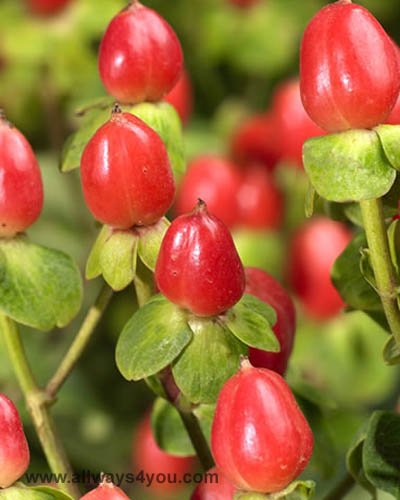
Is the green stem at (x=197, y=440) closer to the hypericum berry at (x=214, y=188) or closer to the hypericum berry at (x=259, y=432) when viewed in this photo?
the hypericum berry at (x=259, y=432)

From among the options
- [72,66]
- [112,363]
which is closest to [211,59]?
[72,66]

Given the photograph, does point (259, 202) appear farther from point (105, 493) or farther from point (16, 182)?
point (105, 493)

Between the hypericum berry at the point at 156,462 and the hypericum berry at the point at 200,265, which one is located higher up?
the hypericum berry at the point at 200,265

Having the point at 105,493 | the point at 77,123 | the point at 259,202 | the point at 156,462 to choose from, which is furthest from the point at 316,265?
the point at 105,493

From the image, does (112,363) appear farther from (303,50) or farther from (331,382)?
(303,50)

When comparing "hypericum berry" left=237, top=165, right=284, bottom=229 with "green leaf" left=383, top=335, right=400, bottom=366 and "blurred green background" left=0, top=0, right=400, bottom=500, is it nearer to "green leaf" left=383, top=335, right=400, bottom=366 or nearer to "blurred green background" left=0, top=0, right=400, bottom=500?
"blurred green background" left=0, top=0, right=400, bottom=500

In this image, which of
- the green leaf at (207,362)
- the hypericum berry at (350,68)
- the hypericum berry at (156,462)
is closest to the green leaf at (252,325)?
the green leaf at (207,362)
